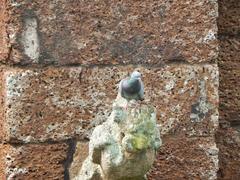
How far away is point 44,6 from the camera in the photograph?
10.2 feet

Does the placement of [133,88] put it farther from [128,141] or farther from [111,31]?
[111,31]

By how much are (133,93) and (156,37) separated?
0.66 meters

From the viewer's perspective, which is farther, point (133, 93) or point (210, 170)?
point (210, 170)

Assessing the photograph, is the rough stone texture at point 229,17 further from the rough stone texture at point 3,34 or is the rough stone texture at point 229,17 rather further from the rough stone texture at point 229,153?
the rough stone texture at point 3,34

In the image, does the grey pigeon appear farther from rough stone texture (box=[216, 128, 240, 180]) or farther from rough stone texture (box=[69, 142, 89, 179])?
rough stone texture (box=[216, 128, 240, 180])

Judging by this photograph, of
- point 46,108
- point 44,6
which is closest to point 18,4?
point 44,6

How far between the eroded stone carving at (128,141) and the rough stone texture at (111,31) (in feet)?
1.89

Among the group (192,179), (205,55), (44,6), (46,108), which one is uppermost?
(44,6)

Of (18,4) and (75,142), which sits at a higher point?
(18,4)

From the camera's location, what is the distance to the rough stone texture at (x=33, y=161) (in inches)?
123

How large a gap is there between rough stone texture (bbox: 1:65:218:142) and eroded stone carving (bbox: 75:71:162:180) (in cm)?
51

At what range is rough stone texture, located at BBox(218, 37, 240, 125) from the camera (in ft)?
11.8

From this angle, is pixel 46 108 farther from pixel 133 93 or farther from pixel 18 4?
pixel 133 93

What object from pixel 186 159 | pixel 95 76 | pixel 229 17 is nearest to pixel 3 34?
pixel 95 76
